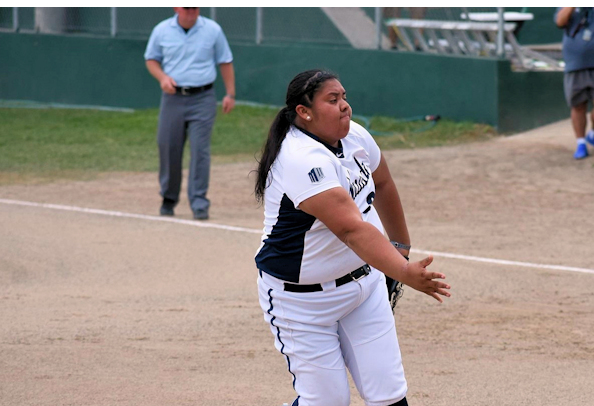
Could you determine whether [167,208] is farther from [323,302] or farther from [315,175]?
[315,175]

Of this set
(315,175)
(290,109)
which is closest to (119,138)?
(290,109)

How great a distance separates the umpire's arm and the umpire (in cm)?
533

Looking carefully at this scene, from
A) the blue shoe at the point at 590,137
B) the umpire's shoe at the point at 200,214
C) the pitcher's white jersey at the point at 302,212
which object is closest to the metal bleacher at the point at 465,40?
the blue shoe at the point at 590,137

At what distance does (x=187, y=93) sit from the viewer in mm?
9438

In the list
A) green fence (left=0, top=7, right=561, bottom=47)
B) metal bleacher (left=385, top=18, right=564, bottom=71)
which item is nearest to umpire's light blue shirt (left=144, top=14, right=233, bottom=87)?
metal bleacher (left=385, top=18, right=564, bottom=71)

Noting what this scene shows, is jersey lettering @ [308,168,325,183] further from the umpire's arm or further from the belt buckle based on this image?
the umpire's arm

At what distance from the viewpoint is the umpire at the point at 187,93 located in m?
9.44

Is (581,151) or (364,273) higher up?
(364,273)

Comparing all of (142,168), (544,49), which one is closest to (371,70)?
(544,49)

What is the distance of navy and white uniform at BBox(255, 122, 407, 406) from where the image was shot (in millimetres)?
3715

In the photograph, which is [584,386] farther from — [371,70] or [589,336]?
[371,70]

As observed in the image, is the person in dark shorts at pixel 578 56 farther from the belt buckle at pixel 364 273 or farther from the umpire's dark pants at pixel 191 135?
the belt buckle at pixel 364 273

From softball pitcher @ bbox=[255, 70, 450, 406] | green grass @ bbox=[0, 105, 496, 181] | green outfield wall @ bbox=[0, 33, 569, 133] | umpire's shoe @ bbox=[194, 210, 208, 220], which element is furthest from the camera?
green outfield wall @ bbox=[0, 33, 569, 133]

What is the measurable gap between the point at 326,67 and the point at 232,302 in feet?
31.5
